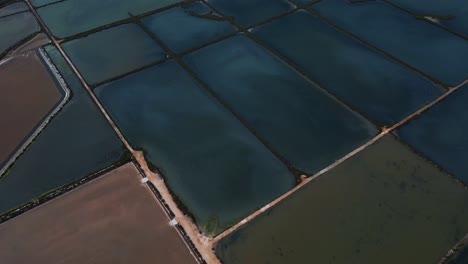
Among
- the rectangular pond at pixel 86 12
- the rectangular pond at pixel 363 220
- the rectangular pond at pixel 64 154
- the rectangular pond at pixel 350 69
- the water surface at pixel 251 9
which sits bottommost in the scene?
the rectangular pond at pixel 363 220

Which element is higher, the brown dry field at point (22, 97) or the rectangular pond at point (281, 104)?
the brown dry field at point (22, 97)

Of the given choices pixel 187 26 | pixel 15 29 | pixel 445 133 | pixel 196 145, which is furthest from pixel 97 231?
pixel 15 29

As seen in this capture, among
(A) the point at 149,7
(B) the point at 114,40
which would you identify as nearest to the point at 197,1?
(A) the point at 149,7

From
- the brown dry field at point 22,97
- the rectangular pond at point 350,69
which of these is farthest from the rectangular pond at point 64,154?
the rectangular pond at point 350,69

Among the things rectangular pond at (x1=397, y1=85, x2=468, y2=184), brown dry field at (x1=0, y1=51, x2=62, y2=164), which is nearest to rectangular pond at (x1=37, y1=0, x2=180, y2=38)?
brown dry field at (x1=0, y1=51, x2=62, y2=164)

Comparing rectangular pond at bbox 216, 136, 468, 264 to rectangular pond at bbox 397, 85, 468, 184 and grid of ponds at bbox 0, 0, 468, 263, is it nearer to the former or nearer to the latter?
grid of ponds at bbox 0, 0, 468, 263

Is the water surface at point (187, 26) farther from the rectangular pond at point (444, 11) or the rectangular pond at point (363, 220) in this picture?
the rectangular pond at point (444, 11)

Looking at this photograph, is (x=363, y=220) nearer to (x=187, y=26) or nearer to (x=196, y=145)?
(x=196, y=145)
